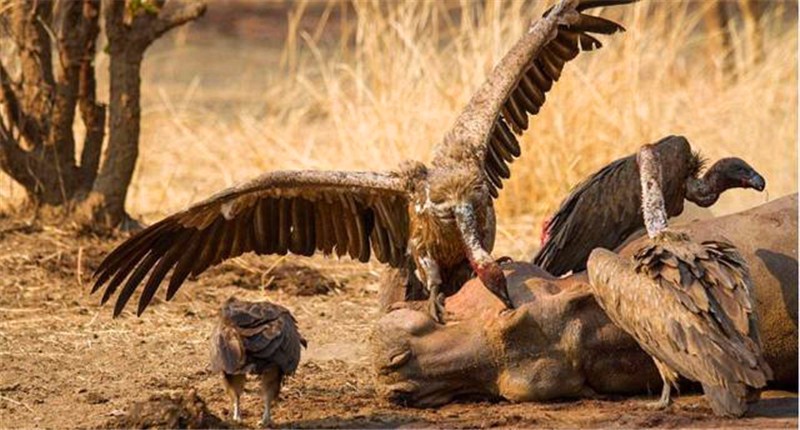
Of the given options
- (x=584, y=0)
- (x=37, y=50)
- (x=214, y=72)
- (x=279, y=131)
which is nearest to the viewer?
(x=584, y=0)

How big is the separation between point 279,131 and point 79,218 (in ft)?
10.3

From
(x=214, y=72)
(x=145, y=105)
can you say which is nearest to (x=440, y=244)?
(x=145, y=105)

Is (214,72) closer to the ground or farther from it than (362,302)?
farther from it

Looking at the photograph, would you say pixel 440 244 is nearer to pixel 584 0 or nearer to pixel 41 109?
pixel 584 0

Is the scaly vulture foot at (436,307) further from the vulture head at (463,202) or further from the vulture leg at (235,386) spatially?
the vulture leg at (235,386)

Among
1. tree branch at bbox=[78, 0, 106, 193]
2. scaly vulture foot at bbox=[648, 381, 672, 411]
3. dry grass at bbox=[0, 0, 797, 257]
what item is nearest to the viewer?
scaly vulture foot at bbox=[648, 381, 672, 411]

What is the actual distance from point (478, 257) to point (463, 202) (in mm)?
359

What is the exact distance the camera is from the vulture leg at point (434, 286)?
6.11 m

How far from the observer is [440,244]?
662cm

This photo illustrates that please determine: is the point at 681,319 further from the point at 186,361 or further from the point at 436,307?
the point at 186,361

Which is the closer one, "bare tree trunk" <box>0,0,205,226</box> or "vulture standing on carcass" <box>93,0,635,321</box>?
"vulture standing on carcass" <box>93,0,635,321</box>

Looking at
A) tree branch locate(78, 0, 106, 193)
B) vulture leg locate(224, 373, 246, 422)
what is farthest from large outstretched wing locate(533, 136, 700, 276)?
tree branch locate(78, 0, 106, 193)

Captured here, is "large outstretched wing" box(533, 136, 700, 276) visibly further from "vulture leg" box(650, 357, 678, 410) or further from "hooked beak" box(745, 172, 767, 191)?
"vulture leg" box(650, 357, 678, 410)

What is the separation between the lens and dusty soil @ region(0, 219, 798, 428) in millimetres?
5715
